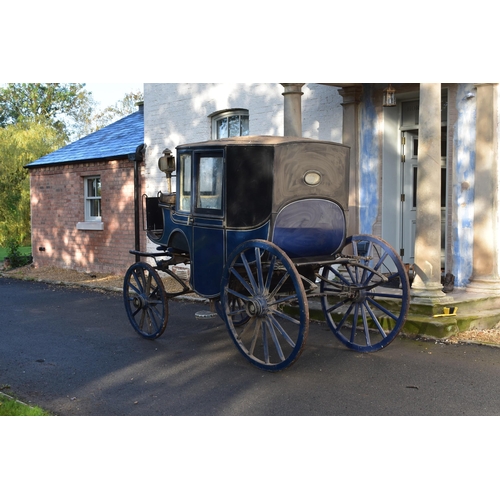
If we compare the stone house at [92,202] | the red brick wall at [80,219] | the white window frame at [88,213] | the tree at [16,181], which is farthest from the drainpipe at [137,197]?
the tree at [16,181]

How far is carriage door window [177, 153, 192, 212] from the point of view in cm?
729

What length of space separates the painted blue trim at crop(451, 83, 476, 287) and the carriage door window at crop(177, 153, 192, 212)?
403 cm

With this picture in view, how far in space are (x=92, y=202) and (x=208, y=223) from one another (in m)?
9.94

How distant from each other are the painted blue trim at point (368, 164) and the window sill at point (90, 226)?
7.36 metres

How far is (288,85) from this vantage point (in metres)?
10.1

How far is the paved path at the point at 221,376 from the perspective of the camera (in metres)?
5.39

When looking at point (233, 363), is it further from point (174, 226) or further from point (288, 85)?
point (288, 85)

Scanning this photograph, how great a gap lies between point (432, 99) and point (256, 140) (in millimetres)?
2863

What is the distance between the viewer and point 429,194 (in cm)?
826

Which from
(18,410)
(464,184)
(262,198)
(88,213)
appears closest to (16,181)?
(88,213)

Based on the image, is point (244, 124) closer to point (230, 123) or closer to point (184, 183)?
point (230, 123)

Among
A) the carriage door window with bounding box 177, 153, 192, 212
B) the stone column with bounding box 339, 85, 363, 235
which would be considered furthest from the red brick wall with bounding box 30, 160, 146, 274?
the carriage door window with bounding box 177, 153, 192, 212

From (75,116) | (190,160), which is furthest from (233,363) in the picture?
(75,116)

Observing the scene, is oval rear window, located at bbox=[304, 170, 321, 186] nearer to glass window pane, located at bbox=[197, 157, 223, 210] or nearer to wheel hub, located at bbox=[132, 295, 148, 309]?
glass window pane, located at bbox=[197, 157, 223, 210]
